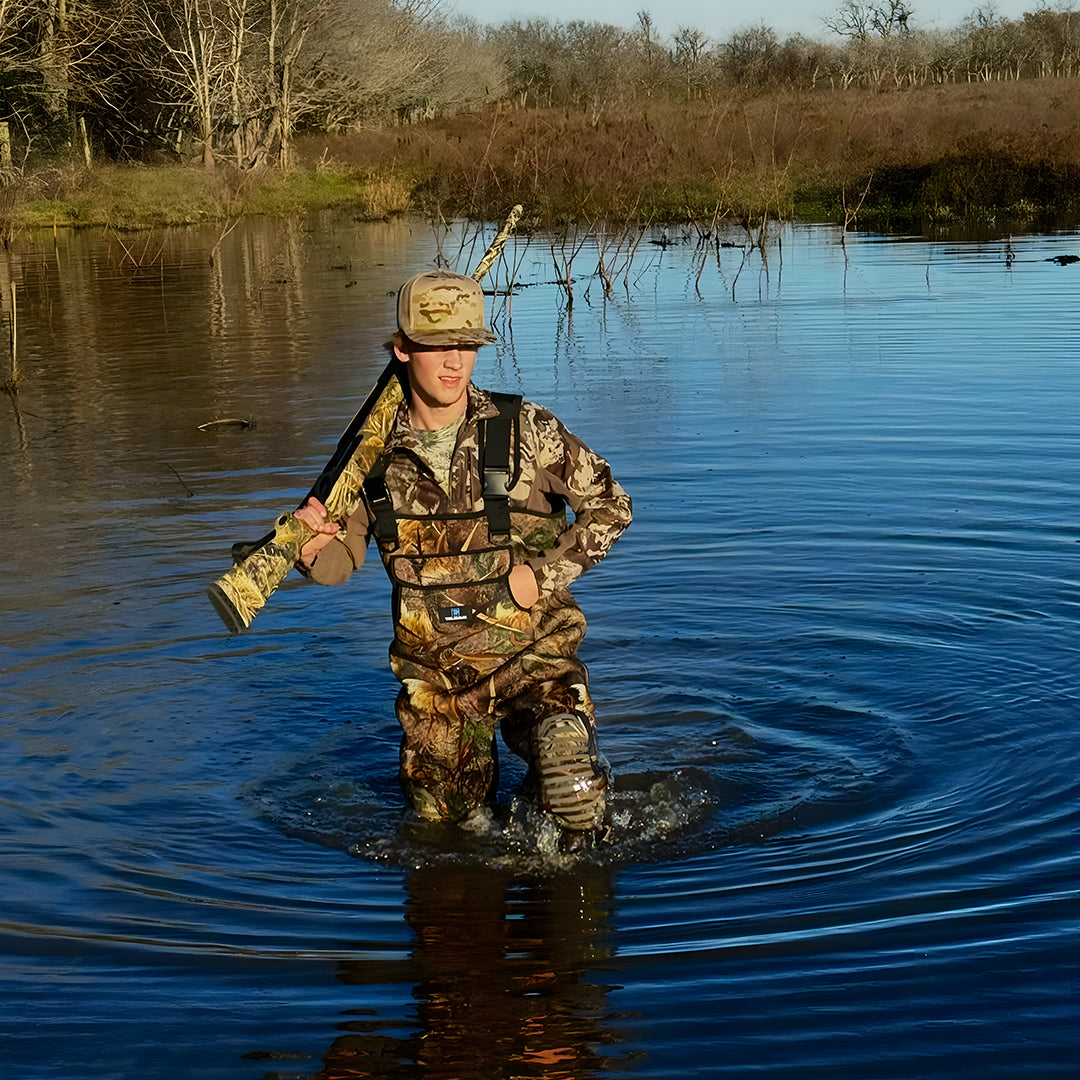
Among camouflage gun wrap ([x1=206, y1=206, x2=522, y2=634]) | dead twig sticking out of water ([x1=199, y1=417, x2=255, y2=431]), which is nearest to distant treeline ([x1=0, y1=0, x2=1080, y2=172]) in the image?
dead twig sticking out of water ([x1=199, y1=417, x2=255, y2=431])

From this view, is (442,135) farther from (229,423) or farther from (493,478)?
(493,478)

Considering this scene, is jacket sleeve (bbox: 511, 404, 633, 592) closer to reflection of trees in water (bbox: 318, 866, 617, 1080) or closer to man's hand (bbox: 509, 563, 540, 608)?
man's hand (bbox: 509, 563, 540, 608)

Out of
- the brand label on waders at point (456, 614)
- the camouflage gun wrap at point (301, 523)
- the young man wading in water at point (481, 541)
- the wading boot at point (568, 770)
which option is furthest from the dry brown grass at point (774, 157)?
the wading boot at point (568, 770)

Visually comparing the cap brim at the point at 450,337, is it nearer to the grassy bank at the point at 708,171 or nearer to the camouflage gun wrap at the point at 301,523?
the camouflage gun wrap at the point at 301,523

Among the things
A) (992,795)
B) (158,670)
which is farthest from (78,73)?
(992,795)

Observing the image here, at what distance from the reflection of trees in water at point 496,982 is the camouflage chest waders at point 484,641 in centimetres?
33

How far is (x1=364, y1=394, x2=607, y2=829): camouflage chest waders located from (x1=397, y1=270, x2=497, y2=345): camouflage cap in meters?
0.28

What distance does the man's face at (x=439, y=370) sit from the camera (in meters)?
4.75

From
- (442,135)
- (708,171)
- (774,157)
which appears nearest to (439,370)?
(774,157)

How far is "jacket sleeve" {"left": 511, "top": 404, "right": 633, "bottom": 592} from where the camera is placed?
4.82 m

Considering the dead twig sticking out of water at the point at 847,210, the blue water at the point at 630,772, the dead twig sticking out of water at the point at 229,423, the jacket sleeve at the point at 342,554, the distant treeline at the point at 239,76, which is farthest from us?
the distant treeline at the point at 239,76

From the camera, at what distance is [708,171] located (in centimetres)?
2909

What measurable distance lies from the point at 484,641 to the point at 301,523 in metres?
0.70

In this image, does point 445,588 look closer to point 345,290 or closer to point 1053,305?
point 1053,305
